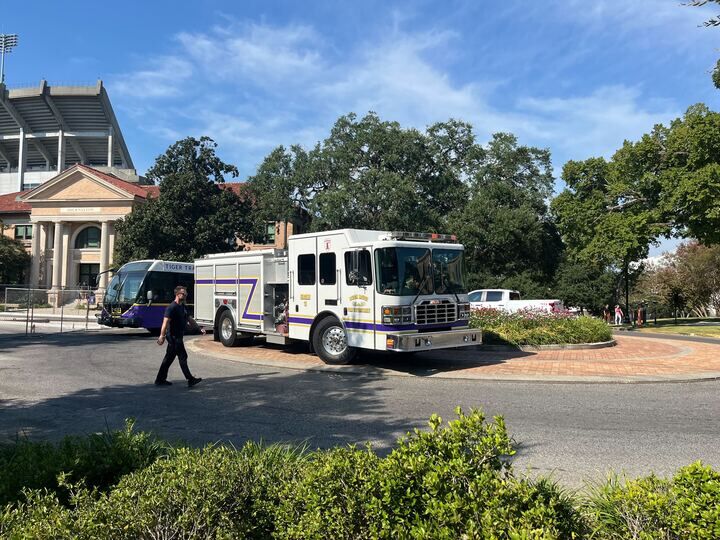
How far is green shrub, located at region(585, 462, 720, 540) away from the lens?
2.31 metres

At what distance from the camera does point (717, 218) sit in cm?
2669

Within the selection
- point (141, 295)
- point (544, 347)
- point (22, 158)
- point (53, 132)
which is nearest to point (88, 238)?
point (141, 295)

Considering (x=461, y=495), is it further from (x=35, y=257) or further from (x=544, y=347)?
(x=35, y=257)

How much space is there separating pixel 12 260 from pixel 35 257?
274 centimetres

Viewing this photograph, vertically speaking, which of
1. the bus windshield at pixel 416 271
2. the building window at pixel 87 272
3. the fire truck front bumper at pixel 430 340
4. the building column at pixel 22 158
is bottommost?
the fire truck front bumper at pixel 430 340

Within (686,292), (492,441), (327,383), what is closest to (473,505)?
(492,441)

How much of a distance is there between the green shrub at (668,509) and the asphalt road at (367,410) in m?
2.05

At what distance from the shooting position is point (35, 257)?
176 ft

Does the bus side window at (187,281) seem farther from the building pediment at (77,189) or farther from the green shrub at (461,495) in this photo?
the building pediment at (77,189)

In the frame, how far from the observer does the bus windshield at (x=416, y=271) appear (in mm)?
10859

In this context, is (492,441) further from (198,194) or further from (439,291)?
(198,194)

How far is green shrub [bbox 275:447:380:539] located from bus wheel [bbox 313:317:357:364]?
882cm

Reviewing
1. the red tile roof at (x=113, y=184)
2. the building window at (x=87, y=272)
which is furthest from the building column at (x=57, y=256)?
the red tile roof at (x=113, y=184)

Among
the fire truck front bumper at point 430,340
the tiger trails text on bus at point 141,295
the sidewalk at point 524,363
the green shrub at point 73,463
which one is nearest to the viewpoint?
the green shrub at point 73,463
